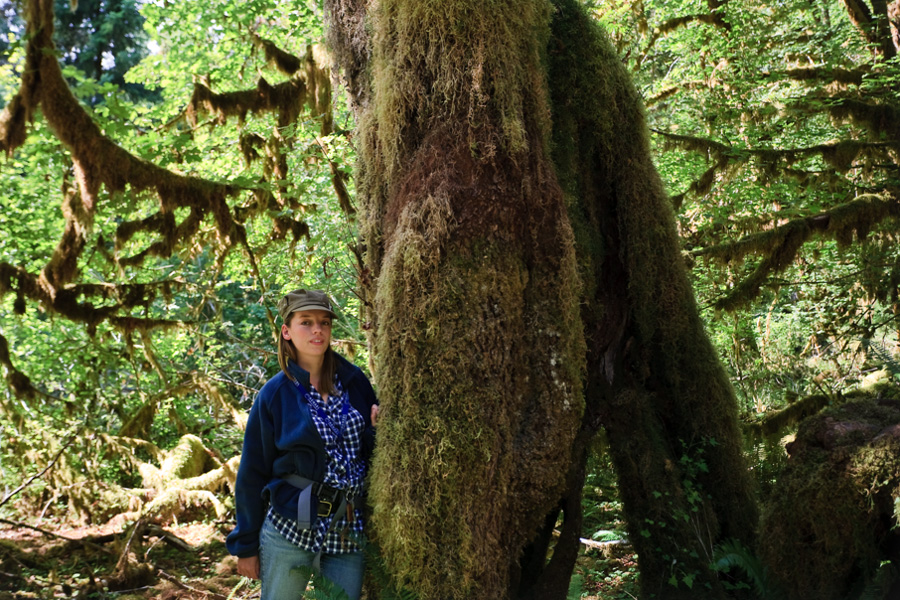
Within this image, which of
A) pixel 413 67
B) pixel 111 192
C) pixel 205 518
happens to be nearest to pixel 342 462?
pixel 413 67

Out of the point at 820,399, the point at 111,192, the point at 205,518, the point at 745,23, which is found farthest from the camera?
the point at 745,23

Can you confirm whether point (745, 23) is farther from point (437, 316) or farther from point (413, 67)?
point (437, 316)

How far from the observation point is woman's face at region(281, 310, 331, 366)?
146 inches

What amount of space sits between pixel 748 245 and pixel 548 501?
4.74m

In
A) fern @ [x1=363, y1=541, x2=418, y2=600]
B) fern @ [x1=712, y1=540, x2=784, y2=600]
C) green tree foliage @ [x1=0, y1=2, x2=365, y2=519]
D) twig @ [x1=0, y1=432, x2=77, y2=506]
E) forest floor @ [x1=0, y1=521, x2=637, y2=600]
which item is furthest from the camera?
twig @ [x1=0, y1=432, x2=77, y2=506]

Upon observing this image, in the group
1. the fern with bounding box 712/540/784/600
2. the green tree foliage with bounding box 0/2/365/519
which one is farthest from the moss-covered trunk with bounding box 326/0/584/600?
the green tree foliage with bounding box 0/2/365/519

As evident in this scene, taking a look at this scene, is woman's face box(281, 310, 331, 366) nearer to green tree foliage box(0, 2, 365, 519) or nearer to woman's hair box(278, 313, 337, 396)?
woman's hair box(278, 313, 337, 396)

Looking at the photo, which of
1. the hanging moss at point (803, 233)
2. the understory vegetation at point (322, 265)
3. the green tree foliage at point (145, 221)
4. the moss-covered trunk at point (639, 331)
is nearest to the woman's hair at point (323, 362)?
the understory vegetation at point (322, 265)

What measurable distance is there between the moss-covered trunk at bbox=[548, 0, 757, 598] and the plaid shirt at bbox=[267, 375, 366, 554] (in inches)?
66.8

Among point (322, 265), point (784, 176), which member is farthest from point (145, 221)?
point (784, 176)

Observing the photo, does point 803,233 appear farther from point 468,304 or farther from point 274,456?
point 274,456

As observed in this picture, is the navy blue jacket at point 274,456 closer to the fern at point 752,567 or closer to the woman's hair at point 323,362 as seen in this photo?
the woman's hair at point 323,362

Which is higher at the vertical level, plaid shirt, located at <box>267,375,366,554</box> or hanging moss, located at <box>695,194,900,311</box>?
hanging moss, located at <box>695,194,900,311</box>

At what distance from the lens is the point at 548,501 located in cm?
408
